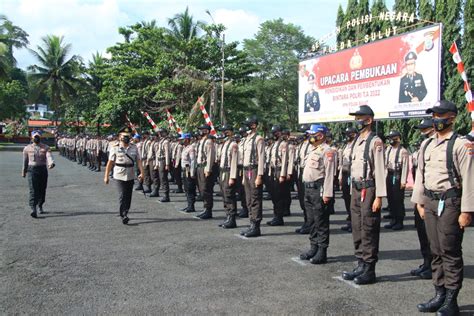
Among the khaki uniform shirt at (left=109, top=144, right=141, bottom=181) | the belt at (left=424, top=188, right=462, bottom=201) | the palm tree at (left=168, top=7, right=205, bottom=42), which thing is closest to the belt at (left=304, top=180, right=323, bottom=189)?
the belt at (left=424, top=188, right=462, bottom=201)

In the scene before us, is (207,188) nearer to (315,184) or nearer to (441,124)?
(315,184)

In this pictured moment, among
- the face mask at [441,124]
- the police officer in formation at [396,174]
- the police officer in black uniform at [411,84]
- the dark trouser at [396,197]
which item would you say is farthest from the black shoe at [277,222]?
the police officer in black uniform at [411,84]

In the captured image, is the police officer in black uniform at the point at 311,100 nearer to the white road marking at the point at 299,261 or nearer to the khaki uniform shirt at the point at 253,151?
the khaki uniform shirt at the point at 253,151

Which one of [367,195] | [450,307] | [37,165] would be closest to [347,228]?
[367,195]

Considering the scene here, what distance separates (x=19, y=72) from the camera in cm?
6681

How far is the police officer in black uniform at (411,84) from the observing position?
42.7 ft

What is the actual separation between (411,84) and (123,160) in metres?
9.20

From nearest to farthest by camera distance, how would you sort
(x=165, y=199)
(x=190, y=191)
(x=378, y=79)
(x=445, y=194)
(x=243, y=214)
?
1. (x=445, y=194)
2. (x=243, y=214)
3. (x=190, y=191)
4. (x=165, y=199)
5. (x=378, y=79)

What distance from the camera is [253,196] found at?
23.5ft

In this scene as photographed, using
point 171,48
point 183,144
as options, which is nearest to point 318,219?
point 183,144

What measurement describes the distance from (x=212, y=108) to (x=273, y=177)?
41.9 ft

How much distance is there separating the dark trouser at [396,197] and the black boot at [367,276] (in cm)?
377

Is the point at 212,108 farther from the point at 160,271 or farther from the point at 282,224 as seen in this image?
the point at 160,271

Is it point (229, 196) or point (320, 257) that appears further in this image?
point (229, 196)
